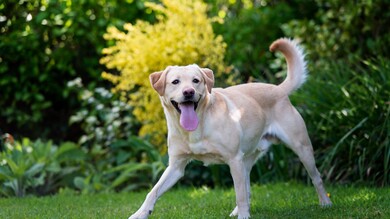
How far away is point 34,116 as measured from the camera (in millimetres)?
8711

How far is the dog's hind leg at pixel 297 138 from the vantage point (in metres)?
5.28

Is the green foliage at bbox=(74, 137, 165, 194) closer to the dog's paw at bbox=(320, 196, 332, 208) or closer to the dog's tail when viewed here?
the dog's tail

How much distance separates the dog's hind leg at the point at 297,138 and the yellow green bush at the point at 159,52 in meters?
2.28

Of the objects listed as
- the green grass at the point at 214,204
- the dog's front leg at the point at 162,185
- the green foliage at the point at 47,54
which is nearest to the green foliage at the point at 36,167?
the green grass at the point at 214,204

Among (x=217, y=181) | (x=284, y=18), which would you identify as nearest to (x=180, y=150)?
(x=217, y=181)

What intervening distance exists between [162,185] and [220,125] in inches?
23.7

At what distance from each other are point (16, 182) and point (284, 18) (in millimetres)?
5399

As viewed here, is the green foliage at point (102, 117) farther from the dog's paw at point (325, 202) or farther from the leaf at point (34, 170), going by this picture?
the dog's paw at point (325, 202)

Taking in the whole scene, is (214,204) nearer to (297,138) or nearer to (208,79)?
(297,138)

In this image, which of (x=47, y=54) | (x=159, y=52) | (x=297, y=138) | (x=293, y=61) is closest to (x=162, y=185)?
(x=297, y=138)

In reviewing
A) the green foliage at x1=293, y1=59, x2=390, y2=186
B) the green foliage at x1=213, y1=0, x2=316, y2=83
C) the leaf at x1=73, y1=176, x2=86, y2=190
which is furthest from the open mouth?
the green foliage at x1=213, y1=0, x2=316, y2=83

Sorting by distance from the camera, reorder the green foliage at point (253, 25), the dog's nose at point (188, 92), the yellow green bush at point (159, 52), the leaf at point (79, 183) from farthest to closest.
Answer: the green foliage at point (253, 25) < the yellow green bush at point (159, 52) < the leaf at point (79, 183) < the dog's nose at point (188, 92)

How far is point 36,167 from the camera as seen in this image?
6746 millimetres

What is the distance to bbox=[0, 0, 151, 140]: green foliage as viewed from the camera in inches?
317
